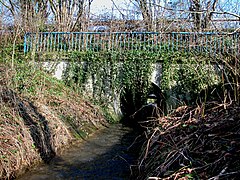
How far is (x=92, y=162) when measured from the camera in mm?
5625

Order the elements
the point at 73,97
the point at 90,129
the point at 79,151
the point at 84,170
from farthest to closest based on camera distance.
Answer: the point at 73,97, the point at 90,129, the point at 79,151, the point at 84,170

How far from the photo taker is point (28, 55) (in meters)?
11.7

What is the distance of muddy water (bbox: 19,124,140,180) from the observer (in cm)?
478

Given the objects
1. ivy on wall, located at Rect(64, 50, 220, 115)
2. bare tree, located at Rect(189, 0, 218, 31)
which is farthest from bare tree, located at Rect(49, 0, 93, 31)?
bare tree, located at Rect(189, 0, 218, 31)

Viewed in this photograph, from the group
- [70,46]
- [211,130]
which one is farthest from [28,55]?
[211,130]

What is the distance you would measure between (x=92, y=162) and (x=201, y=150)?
121 inches

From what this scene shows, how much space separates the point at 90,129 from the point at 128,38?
15.9 feet

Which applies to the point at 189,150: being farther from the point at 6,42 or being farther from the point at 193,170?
the point at 6,42

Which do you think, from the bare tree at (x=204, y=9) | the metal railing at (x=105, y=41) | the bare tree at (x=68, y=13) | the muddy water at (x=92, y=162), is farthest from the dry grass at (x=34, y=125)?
the bare tree at (x=68, y=13)

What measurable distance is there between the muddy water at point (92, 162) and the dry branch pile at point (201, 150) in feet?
3.90

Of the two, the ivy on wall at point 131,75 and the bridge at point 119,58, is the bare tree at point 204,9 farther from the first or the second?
the bridge at point 119,58

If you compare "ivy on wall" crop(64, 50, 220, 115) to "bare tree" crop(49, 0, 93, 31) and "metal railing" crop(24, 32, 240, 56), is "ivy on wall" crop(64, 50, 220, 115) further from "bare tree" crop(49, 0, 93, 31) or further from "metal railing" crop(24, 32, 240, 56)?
"bare tree" crop(49, 0, 93, 31)

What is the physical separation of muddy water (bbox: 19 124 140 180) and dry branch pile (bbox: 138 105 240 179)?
1188 millimetres

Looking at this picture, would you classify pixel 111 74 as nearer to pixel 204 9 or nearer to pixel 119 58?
pixel 119 58
